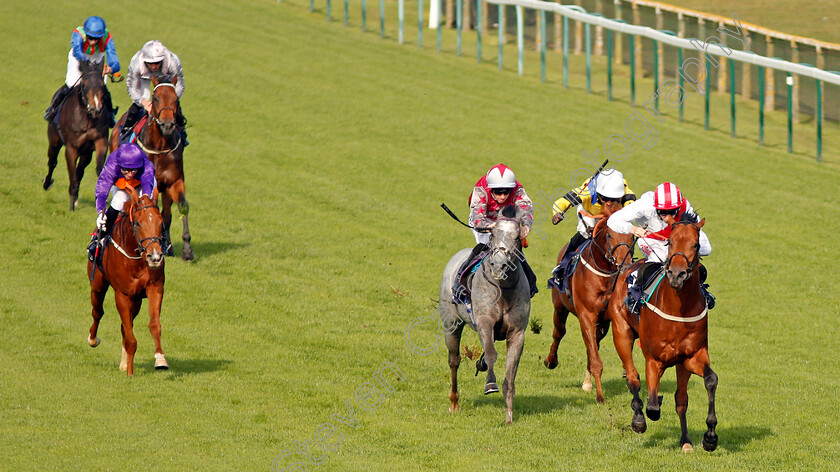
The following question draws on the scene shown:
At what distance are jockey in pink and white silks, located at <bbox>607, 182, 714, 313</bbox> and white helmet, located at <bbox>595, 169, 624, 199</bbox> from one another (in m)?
0.80

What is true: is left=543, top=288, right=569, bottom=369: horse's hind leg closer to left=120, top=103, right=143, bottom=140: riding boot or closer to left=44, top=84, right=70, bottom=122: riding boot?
left=120, top=103, right=143, bottom=140: riding boot

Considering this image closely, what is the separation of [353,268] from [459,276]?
263 inches

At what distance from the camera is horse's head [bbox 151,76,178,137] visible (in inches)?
583

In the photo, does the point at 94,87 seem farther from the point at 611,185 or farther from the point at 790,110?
the point at 790,110

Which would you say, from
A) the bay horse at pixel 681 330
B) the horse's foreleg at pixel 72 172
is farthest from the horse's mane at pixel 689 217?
the horse's foreleg at pixel 72 172

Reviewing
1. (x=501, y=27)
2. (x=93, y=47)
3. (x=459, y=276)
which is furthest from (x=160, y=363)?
(x=501, y=27)

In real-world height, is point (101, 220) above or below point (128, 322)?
above

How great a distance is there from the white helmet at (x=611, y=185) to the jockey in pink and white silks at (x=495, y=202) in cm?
124

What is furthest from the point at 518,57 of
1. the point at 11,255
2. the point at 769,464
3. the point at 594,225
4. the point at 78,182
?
the point at 769,464

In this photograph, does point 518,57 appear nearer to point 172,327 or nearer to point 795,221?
point 795,221

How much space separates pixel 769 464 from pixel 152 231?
6292 mm

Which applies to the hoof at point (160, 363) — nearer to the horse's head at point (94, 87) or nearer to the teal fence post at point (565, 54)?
the horse's head at point (94, 87)

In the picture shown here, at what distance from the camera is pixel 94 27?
17375 mm

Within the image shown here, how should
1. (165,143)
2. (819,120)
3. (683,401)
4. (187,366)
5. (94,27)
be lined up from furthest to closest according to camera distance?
(819,120) → (94,27) → (165,143) → (187,366) → (683,401)
